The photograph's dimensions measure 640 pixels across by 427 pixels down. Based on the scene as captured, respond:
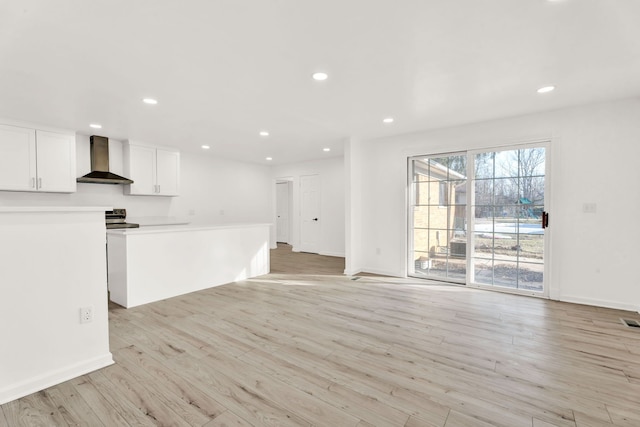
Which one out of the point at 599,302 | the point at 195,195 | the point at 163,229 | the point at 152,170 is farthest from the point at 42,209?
the point at 599,302

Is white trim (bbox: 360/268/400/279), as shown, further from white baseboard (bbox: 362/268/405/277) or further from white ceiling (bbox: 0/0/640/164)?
white ceiling (bbox: 0/0/640/164)

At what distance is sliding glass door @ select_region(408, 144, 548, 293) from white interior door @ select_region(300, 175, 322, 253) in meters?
3.20

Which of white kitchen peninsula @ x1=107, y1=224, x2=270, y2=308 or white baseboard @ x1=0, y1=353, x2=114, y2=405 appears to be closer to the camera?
white baseboard @ x1=0, y1=353, x2=114, y2=405

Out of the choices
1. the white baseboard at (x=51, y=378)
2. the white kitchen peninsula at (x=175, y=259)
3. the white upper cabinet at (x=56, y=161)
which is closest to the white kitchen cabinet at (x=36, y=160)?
the white upper cabinet at (x=56, y=161)

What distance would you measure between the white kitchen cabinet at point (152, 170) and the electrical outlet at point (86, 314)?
12.2 feet

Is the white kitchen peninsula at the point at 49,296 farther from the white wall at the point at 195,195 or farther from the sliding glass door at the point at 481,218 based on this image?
the sliding glass door at the point at 481,218

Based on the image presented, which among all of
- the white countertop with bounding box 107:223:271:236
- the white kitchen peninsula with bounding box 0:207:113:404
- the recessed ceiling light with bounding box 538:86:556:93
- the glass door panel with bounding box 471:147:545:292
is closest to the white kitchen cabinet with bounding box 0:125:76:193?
the white countertop with bounding box 107:223:271:236

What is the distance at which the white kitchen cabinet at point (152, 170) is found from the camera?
5328 millimetres

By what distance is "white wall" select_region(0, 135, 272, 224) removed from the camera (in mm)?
4895

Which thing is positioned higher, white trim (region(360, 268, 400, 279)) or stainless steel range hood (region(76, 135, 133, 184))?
stainless steel range hood (region(76, 135, 133, 184))

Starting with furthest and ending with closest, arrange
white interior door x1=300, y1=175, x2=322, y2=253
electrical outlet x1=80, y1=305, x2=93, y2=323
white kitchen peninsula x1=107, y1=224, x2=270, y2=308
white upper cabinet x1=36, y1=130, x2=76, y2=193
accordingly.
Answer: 1. white interior door x1=300, y1=175, x2=322, y2=253
2. white upper cabinet x1=36, y1=130, x2=76, y2=193
3. white kitchen peninsula x1=107, y1=224, x2=270, y2=308
4. electrical outlet x1=80, y1=305, x2=93, y2=323

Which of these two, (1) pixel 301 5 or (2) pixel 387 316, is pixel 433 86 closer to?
(1) pixel 301 5

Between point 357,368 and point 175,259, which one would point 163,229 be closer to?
point 175,259

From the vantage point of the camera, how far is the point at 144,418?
169 centimetres
